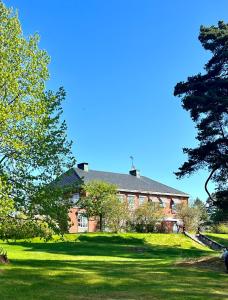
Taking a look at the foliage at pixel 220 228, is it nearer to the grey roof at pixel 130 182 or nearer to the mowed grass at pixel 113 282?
the grey roof at pixel 130 182

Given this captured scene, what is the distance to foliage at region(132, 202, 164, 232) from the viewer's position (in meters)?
66.9

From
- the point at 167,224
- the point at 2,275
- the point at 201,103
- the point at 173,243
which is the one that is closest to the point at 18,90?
the point at 2,275

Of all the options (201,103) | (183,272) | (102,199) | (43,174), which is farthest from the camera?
(102,199)

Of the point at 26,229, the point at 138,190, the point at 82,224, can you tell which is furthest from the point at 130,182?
the point at 26,229

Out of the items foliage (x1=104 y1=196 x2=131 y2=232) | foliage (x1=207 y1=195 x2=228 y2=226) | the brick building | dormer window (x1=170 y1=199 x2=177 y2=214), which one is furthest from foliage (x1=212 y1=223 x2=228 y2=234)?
foliage (x1=104 y1=196 x2=131 y2=232)

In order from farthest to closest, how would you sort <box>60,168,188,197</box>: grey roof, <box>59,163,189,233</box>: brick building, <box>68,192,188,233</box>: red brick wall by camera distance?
<box>60,168,188,197</box>: grey roof → <box>59,163,189,233</box>: brick building → <box>68,192,188,233</box>: red brick wall

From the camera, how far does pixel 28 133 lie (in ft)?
66.5

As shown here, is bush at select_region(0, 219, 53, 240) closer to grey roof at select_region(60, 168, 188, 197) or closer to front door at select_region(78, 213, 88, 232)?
front door at select_region(78, 213, 88, 232)

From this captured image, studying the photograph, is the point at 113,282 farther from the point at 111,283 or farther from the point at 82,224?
the point at 82,224

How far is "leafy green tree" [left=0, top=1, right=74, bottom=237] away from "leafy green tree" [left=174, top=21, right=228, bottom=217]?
1355cm

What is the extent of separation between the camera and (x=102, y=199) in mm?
65125

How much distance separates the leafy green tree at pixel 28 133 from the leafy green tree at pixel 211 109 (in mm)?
13553

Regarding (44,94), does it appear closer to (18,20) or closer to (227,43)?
(18,20)

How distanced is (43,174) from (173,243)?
35.8 m
